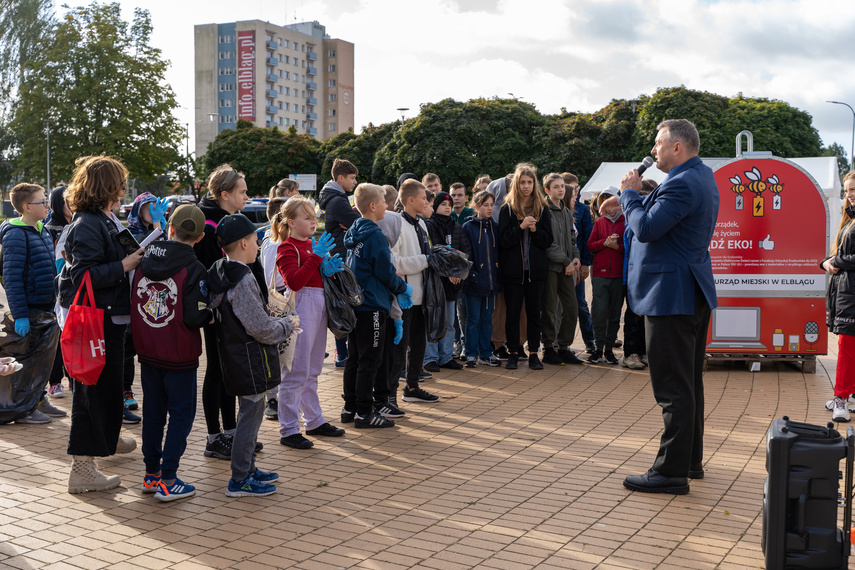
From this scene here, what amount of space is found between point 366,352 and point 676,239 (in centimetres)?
278

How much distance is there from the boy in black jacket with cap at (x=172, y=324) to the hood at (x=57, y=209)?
9.20ft

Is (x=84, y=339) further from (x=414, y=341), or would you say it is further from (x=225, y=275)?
(x=414, y=341)

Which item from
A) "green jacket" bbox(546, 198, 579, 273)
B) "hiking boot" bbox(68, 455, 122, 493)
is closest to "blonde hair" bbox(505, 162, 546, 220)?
"green jacket" bbox(546, 198, 579, 273)

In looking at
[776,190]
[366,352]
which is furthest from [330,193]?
[776,190]

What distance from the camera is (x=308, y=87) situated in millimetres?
121125

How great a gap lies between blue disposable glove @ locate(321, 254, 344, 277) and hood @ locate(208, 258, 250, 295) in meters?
1.25

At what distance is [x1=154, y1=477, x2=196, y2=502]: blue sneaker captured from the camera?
5.00 metres

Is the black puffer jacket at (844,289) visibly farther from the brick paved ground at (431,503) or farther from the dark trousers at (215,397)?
the dark trousers at (215,397)

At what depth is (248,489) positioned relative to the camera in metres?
5.15

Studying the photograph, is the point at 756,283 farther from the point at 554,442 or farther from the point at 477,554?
the point at 477,554

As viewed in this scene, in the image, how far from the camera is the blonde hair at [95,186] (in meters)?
5.03

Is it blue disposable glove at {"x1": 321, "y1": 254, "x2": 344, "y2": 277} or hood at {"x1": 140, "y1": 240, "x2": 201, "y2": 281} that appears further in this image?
blue disposable glove at {"x1": 321, "y1": 254, "x2": 344, "y2": 277}

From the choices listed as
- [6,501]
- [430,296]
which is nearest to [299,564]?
[6,501]

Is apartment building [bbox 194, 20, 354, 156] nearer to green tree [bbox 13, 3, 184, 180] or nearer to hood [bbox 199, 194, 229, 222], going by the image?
green tree [bbox 13, 3, 184, 180]
